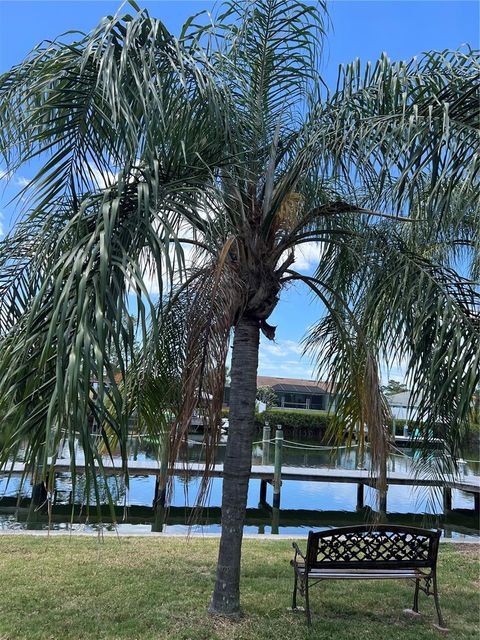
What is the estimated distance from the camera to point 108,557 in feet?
21.4

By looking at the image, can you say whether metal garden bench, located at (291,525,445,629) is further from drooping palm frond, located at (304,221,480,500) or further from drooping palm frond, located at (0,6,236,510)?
drooping palm frond, located at (0,6,236,510)

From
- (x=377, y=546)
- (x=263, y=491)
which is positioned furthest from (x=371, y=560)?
(x=263, y=491)

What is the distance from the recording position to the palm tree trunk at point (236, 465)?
14.9 feet

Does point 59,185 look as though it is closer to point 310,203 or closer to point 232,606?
point 310,203

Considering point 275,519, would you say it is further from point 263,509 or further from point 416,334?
point 416,334

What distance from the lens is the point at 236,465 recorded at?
465cm

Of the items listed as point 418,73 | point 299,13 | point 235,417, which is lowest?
point 235,417

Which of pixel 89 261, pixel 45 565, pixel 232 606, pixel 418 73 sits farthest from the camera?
pixel 45 565

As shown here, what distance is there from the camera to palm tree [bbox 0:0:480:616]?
260cm

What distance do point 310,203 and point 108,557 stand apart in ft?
15.0

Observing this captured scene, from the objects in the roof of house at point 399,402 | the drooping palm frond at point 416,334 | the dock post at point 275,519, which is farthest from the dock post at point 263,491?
the drooping palm frond at point 416,334

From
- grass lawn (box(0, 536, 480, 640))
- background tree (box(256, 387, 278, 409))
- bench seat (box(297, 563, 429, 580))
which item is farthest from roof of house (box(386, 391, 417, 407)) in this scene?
background tree (box(256, 387, 278, 409))

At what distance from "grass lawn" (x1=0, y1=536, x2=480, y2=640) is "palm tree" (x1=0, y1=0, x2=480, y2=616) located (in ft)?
1.47

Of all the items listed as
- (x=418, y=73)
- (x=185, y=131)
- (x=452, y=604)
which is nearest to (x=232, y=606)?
(x=452, y=604)
